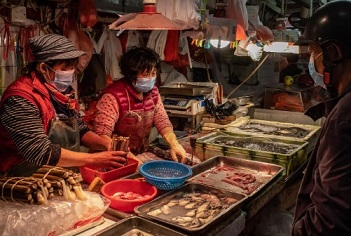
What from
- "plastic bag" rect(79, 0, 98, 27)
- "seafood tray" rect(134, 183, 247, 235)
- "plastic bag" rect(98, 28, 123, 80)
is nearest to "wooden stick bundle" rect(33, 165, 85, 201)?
"seafood tray" rect(134, 183, 247, 235)

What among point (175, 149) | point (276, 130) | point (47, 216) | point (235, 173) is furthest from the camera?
point (276, 130)

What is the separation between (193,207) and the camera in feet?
8.80

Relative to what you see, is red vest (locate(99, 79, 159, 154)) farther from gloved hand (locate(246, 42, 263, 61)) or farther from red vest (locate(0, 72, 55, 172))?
gloved hand (locate(246, 42, 263, 61))

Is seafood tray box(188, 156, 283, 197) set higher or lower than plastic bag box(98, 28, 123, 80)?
lower

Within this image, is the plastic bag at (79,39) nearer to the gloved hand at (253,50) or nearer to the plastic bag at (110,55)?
the plastic bag at (110,55)

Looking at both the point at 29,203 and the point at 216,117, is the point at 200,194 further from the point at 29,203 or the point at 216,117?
the point at 216,117

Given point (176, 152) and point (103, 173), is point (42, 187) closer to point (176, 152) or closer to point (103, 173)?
point (103, 173)

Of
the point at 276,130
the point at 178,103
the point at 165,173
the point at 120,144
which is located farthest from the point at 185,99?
the point at 120,144

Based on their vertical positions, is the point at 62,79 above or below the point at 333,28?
below

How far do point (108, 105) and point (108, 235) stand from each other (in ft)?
5.50

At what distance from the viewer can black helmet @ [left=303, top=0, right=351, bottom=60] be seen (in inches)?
71.2

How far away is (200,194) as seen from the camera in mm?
2918

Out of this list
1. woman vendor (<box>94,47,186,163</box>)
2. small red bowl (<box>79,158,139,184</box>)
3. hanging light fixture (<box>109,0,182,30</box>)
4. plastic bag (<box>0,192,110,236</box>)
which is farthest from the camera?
woman vendor (<box>94,47,186,163</box>)

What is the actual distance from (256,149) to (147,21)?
190 centimetres
